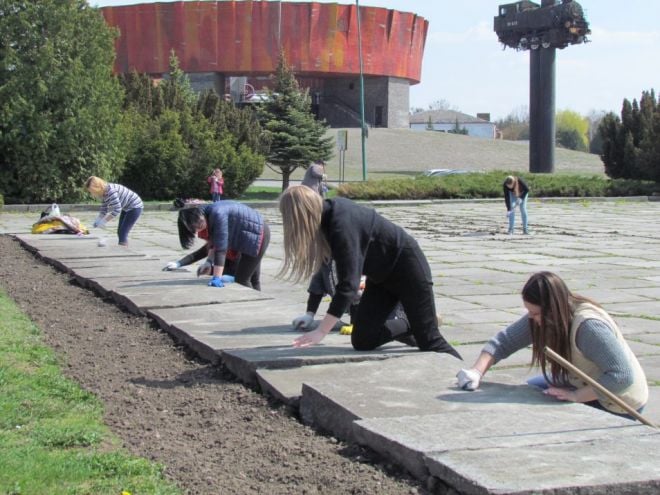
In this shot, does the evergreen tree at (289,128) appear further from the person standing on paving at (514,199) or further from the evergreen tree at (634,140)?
the person standing on paving at (514,199)

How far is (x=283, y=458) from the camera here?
4301 mm

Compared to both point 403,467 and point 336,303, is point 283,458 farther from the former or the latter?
point 336,303

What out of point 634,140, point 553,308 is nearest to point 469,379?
point 553,308

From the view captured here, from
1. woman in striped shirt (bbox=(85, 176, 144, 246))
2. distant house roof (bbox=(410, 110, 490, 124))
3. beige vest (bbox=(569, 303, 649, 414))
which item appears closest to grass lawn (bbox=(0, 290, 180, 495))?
beige vest (bbox=(569, 303, 649, 414))

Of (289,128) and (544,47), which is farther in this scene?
(544,47)

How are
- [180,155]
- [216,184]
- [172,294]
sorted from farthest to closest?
[180,155]
[216,184]
[172,294]

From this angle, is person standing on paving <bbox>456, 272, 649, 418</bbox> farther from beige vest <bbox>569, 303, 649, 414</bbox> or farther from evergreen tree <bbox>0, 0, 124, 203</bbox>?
evergreen tree <bbox>0, 0, 124, 203</bbox>

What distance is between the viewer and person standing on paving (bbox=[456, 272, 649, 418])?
4602 millimetres

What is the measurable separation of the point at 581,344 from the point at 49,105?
25.8 metres

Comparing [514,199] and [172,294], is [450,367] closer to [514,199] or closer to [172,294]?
[172,294]

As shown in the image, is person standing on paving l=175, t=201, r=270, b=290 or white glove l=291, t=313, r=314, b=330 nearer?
white glove l=291, t=313, r=314, b=330

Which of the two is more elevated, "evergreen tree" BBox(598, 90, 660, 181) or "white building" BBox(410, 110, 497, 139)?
"white building" BBox(410, 110, 497, 139)

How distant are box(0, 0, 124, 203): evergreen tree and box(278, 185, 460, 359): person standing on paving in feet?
76.3

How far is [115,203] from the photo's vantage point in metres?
14.2
